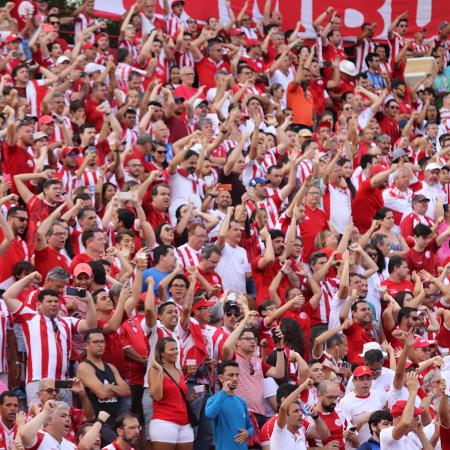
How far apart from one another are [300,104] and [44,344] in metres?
8.45

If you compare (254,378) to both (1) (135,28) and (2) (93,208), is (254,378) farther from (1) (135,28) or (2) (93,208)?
(1) (135,28)

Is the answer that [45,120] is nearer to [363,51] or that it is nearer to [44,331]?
[44,331]

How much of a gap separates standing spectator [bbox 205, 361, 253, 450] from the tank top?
671mm

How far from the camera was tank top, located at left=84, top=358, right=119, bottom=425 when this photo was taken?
11125 millimetres

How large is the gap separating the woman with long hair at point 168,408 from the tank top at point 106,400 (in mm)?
277

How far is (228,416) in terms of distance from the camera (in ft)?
37.3

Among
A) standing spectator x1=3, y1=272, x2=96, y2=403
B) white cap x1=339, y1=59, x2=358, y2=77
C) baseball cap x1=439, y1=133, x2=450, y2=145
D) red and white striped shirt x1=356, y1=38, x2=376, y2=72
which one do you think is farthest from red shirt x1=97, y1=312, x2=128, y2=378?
red and white striped shirt x1=356, y1=38, x2=376, y2=72

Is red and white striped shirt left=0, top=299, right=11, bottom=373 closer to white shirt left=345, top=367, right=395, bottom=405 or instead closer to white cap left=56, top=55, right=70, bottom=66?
white shirt left=345, top=367, right=395, bottom=405

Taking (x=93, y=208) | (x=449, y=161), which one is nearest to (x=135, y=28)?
(x=449, y=161)

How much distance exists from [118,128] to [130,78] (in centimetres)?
144

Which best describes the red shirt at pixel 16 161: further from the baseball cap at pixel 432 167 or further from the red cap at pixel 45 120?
the baseball cap at pixel 432 167

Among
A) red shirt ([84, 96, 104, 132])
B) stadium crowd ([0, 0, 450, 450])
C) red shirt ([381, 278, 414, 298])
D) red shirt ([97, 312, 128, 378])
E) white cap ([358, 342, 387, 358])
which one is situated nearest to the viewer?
stadium crowd ([0, 0, 450, 450])

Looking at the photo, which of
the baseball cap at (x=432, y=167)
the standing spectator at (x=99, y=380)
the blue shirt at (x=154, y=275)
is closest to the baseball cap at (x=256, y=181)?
the baseball cap at (x=432, y=167)

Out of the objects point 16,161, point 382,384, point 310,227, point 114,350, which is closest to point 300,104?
point 310,227
